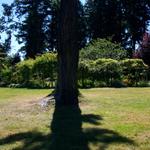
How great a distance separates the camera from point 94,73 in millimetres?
29266

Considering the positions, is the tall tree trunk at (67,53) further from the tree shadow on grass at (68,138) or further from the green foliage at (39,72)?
the green foliage at (39,72)

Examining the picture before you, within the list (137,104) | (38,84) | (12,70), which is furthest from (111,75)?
(137,104)

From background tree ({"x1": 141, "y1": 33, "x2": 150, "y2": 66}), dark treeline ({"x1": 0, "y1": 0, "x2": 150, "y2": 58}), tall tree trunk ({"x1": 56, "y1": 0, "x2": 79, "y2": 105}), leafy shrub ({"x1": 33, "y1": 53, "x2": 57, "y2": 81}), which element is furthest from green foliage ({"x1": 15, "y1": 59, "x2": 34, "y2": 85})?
dark treeline ({"x1": 0, "y1": 0, "x2": 150, "y2": 58})

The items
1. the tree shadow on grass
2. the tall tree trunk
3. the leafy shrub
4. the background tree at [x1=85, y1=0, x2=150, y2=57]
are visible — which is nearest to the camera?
the tree shadow on grass

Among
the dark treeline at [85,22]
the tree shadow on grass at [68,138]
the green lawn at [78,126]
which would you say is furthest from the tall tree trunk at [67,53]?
the dark treeline at [85,22]

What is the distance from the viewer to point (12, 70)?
108 feet

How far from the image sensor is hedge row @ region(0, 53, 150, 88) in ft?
94.9

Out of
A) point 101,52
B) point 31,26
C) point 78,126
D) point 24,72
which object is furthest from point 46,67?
point 31,26

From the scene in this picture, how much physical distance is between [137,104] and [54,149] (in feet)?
23.7

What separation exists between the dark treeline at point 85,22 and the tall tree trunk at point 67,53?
139ft

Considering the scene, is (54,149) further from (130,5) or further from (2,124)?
(130,5)

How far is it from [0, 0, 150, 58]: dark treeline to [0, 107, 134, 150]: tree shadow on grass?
46598 millimetres

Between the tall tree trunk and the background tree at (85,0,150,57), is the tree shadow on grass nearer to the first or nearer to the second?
the tall tree trunk

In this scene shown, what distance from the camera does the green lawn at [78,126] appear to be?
30.6 feet
